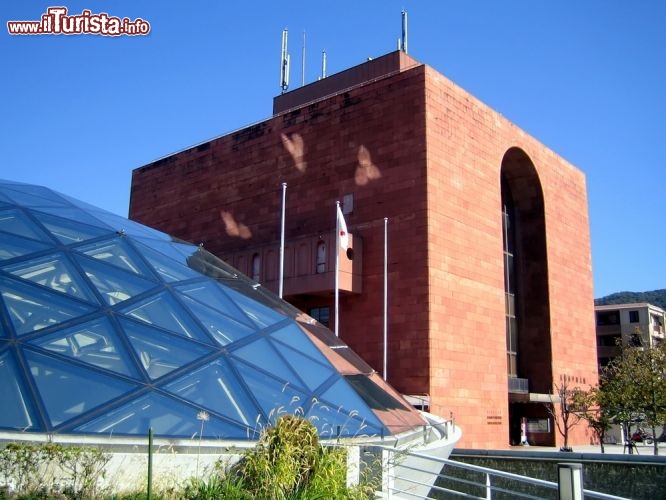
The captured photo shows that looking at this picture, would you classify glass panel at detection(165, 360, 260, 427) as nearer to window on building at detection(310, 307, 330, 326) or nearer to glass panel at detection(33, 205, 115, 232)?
glass panel at detection(33, 205, 115, 232)

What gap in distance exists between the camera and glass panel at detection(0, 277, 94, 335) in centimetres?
903

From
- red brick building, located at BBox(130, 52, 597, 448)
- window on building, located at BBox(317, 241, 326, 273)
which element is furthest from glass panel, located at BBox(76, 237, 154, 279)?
window on building, located at BBox(317, 241, 326, 273)

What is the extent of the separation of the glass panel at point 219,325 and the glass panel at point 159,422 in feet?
6.07

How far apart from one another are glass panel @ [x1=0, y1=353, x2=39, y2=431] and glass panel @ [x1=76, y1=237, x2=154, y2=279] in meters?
3.42

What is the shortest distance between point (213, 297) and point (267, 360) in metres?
2.02

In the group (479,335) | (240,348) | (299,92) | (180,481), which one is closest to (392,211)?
(479,335)

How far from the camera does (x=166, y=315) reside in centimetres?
1033

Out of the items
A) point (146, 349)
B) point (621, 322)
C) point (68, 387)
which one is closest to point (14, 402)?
point (68, 387)

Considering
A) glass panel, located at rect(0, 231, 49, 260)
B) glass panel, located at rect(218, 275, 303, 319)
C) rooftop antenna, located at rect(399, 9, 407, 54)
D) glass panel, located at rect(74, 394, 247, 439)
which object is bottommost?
glass panel, located at rect(74, 394, 247, 439)

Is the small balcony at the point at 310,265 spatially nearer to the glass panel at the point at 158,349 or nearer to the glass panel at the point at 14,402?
the glass panel at the point at 158,349

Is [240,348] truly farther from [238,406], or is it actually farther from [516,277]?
[516,277]

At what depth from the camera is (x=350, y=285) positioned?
1214 inches

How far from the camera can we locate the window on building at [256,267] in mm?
34031

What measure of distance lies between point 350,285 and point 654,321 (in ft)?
195
